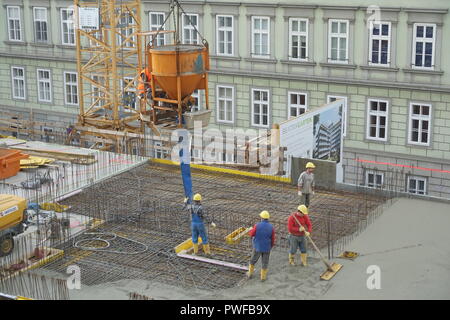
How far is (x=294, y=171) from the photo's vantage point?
→ 81.5 ft

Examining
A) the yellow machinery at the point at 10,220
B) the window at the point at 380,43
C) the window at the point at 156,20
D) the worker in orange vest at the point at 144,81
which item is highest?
the window at the point at 156,20

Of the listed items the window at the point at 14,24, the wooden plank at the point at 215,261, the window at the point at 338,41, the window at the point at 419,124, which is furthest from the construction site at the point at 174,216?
the window at the point at 14,24

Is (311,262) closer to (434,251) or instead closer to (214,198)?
(434,251)

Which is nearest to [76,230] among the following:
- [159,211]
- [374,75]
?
[159,211]

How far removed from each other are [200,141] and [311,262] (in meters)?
12.7

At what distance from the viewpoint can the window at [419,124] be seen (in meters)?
34.3

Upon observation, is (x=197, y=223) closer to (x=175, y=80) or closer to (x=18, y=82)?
(x=175, y=80)

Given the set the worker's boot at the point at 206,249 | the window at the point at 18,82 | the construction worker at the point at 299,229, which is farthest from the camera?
the window at the point at 18,82

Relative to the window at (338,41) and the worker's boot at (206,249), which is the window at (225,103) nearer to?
the window at (338,41)

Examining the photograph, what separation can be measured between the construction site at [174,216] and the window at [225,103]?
8.09 meters

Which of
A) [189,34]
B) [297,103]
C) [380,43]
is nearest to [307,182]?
[380,43]

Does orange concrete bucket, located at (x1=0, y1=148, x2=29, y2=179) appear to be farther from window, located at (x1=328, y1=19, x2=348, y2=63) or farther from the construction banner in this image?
window, located at (x1=328, y1=19, x2=348, y2=63)

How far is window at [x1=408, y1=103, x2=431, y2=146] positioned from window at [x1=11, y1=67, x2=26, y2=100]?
2343cm
